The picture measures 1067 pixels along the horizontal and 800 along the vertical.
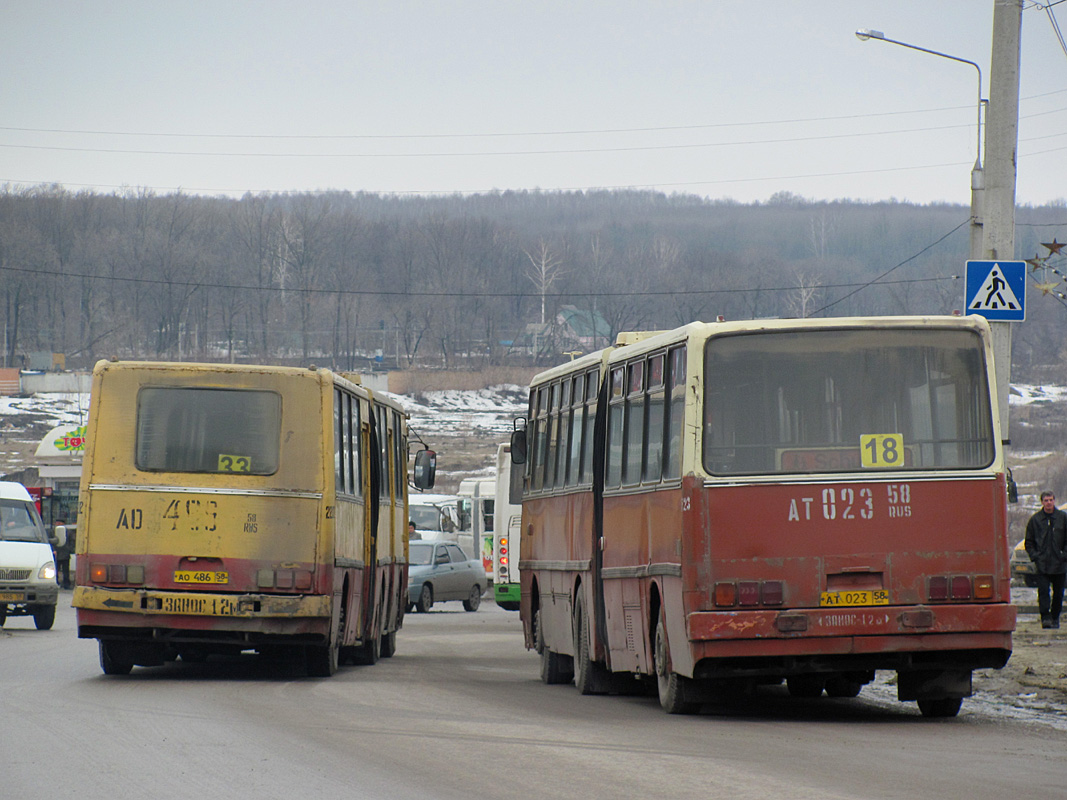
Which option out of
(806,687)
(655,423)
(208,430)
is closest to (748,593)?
(655,423)

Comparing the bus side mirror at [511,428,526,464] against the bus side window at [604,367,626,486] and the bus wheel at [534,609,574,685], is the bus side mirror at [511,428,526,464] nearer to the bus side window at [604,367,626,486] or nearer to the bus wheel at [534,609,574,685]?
the bus wheel at [534,609,574,685]

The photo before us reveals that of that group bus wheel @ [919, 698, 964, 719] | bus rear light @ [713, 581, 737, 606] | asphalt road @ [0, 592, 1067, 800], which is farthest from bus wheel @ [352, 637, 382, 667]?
bus rear light @ [713, 581, 737, 606]

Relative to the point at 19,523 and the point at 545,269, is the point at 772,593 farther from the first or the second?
the point at 545,269

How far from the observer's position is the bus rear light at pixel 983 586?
11820mm

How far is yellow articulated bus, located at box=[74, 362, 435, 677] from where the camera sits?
50.6 ft

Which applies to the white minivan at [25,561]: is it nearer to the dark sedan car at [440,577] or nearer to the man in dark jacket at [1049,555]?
the dark sedan car at [440,577]

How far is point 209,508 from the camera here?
1559cm

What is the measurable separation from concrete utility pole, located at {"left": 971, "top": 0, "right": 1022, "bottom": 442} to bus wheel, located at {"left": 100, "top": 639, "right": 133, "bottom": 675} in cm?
907

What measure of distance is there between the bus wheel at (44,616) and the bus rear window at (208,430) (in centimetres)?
1143

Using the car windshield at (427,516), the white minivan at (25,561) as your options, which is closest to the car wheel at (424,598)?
the car windshield at (427,516)

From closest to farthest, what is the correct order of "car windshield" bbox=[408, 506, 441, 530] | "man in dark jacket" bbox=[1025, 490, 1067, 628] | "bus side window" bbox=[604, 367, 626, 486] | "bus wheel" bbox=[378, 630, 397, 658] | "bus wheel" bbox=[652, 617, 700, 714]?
"bus wheel" bbox=[652, 617, 700, 714]
"bus side window" bbox=[604, 367, 626, 486]
"bus wheel" bbox=[378, 630, 397, 658]
"man in dark jacket" bbox=[1025, 490, 1067, 628]
"car windshield" bbox=[408, 506, 441, 530]

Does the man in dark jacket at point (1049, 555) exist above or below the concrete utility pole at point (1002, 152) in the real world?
below

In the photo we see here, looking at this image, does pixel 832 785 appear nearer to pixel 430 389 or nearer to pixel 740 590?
pixel 740 590

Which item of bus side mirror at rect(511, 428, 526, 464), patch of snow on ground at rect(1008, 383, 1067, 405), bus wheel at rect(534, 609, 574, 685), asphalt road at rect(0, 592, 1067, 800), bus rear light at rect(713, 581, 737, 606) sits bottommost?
asphalt road at rect(0, 592, 1067, 800)
